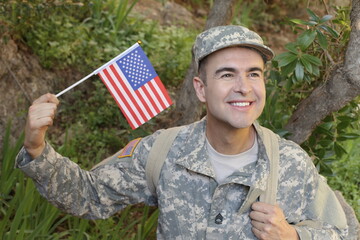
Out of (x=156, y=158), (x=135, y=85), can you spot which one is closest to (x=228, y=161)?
(x=156, y=158)

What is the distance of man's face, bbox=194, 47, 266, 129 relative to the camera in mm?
2387

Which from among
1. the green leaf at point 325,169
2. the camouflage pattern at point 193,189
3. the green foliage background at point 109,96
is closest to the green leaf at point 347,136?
the green foliage background at point 109,96

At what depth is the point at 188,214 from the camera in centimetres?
251

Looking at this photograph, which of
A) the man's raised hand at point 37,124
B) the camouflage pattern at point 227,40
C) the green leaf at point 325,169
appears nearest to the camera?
the man's raised hand at point 37,124

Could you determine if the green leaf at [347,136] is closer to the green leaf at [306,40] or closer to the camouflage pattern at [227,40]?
the green leaf at [306,40]

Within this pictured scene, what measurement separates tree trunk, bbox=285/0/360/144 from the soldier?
820mm

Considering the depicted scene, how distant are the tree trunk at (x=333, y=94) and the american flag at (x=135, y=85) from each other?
3.33 ft

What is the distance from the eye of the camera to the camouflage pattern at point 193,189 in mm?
2441

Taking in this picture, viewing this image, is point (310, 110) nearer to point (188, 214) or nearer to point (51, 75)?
point (188, 214)

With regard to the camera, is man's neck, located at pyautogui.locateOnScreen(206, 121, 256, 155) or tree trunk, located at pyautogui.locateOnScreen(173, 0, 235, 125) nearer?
man's neck, located at pyautogui.locateOnScreen(206, 121, 256, 155)

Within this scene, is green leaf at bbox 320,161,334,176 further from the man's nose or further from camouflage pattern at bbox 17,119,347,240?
the man's nose

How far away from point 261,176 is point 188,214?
361 millimetres

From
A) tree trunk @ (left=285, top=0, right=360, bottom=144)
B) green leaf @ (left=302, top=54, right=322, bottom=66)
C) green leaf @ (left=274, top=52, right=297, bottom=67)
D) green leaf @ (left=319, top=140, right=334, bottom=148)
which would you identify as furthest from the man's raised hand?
green leaf @ (left=319, top=140, right=334, bottom=148)

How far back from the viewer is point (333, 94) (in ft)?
10.9
